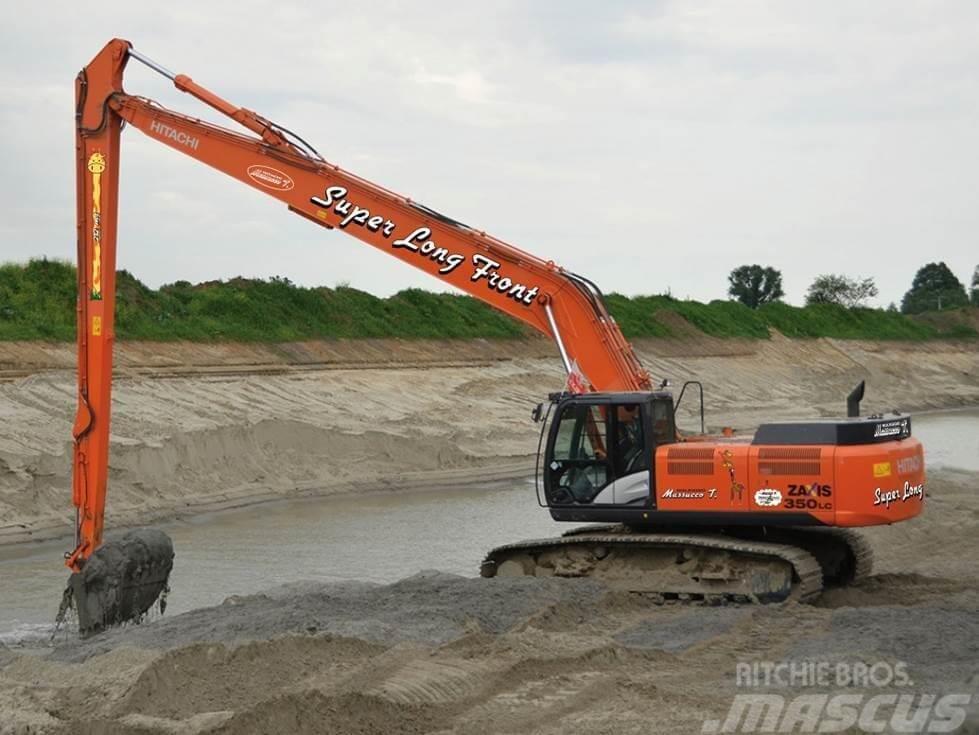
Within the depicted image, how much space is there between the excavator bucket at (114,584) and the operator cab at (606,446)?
12.3 ft

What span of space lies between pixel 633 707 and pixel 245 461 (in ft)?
49.7

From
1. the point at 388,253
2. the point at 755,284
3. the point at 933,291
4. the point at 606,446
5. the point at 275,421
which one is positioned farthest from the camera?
the point at 933,291

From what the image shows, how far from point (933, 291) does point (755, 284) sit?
23.6 metres

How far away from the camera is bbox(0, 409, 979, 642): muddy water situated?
46.1 ft

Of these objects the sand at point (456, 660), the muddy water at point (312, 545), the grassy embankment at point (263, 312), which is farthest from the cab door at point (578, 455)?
the grassy embankment at point (263, 312)

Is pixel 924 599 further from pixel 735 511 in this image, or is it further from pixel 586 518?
pixel 586 518

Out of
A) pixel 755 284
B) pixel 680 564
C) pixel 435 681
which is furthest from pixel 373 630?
pixel 755 284

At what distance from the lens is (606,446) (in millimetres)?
12500

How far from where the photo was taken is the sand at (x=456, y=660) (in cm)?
756

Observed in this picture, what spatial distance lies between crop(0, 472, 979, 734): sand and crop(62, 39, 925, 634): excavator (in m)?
0.66

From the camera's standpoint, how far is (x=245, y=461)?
2209 cm

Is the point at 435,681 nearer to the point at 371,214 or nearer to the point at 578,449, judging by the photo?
the point at 578,449

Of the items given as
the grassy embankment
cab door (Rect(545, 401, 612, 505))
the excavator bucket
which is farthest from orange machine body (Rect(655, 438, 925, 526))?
the grassy embankment

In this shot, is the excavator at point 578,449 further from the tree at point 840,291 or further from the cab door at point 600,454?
the tree at point 840,291
